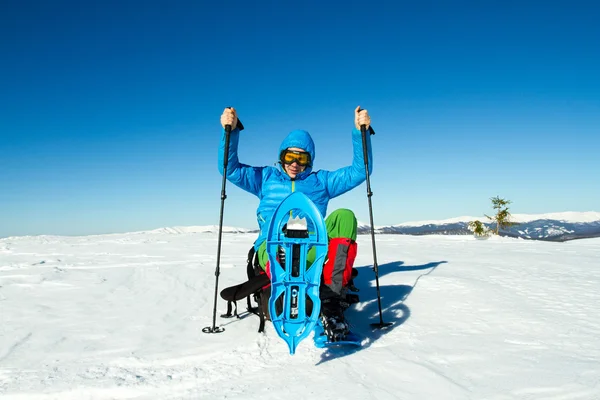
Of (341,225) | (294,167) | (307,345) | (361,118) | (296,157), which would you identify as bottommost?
(307,345)

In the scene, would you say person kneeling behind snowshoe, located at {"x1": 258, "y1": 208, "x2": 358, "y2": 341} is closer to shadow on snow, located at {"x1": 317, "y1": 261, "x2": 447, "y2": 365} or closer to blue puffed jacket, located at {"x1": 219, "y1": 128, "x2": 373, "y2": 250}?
shadow on snow, located at {"x1": 317, "y1": 261, "x2": 447, "y2": 365}

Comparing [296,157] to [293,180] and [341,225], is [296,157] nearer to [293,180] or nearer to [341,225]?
[293,180]

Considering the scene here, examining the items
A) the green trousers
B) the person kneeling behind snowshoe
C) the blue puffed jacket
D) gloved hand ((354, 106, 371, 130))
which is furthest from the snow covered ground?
gloved hand ((354, 106, 371, 130))

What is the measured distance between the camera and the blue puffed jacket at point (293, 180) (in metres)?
4.41

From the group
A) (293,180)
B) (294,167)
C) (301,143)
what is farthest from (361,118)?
(293,180)

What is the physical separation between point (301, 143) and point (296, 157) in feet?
0.63

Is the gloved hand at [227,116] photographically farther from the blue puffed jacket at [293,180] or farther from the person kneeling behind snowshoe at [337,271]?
the person kneeling behind snowshoe at [337,271]

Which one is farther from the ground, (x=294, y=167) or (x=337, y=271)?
(x=294, y=167)

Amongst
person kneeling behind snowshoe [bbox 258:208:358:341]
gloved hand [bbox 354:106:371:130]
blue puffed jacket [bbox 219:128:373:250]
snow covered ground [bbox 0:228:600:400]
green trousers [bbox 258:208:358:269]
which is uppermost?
gloved hand [bbox 354:106:371:130]

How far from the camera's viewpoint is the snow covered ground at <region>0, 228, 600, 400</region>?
2.40 m

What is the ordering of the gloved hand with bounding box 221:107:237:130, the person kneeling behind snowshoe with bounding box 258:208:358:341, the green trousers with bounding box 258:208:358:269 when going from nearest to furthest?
the person kneeling behind snowshoe with bounding box 258:208:358:341, the green trousers with bounding box 258:208:358:269, the gloved hand with bounding box 221:107:237:130

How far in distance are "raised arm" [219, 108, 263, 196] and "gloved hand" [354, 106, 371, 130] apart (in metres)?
1.35

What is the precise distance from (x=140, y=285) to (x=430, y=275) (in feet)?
15.2

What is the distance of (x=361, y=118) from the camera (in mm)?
4305
